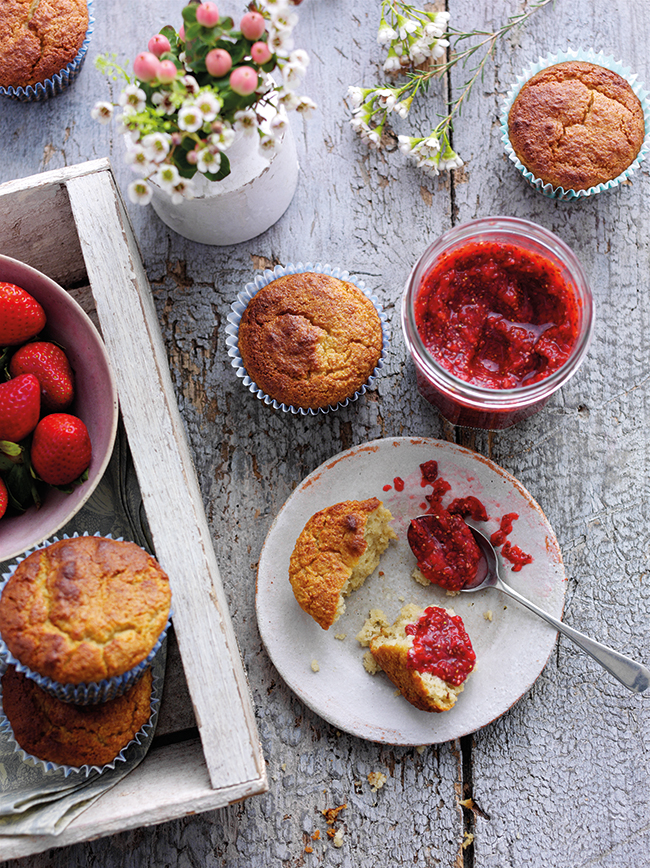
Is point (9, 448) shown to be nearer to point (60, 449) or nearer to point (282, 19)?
point (60, 449)

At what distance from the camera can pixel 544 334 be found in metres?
2.06

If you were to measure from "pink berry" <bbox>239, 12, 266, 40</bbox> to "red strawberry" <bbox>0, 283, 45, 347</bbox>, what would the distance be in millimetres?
862

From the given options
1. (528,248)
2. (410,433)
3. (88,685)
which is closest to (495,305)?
(528,248)

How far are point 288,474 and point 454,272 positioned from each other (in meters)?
0.87

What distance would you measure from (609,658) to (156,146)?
2006mm

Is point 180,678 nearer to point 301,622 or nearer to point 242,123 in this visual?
point 301,622

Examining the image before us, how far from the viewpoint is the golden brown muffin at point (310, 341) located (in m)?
2.14

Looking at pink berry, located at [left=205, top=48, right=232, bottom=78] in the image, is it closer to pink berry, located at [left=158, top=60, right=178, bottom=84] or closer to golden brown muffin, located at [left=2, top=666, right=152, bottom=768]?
pink berry, located at [left=158, top=60, right=178, bottom=84]

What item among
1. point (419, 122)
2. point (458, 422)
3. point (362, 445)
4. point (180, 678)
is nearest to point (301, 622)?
point (180, 678)

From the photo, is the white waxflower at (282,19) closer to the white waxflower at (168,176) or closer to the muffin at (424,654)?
the white waxflower at (168,176)

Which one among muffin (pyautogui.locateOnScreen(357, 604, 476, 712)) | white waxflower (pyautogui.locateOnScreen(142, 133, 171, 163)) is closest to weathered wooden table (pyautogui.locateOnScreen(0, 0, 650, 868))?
muffin (pyautogui.locateOnScreen(357, 604, 476, 712))

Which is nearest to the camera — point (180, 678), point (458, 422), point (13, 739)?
Result: point (13, 739)

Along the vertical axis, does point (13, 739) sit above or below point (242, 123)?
below

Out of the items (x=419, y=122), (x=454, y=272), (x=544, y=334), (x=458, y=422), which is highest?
(x=419, y=122)
